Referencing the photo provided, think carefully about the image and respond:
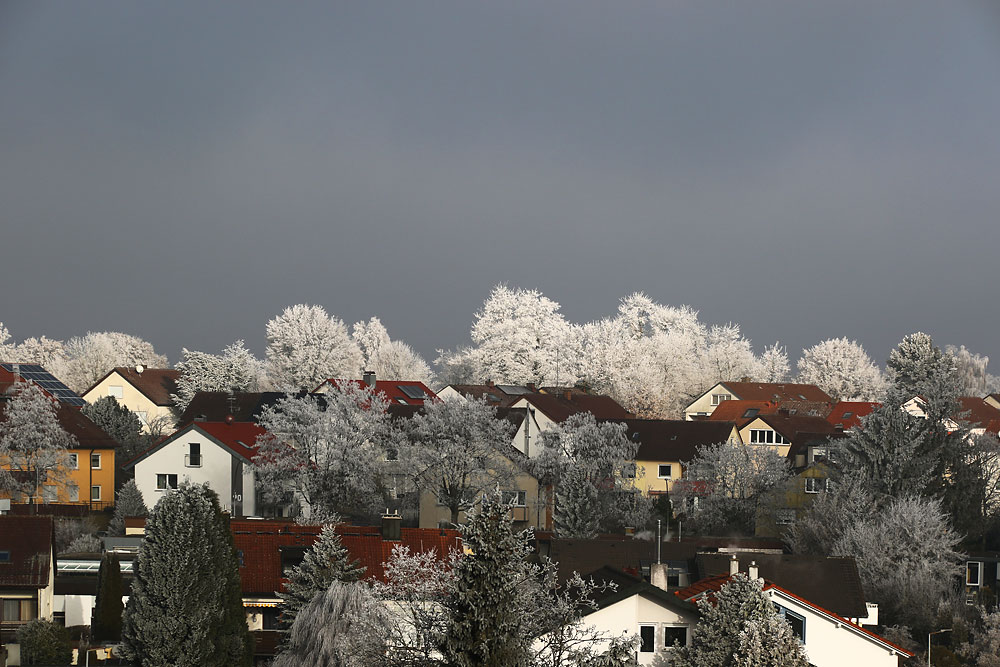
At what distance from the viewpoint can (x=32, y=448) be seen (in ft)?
184

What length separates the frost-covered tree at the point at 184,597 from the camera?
2975cm

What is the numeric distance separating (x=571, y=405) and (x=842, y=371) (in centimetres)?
5056

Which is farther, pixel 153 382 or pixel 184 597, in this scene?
pixel 153 382

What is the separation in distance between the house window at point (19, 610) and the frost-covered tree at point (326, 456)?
49.8 feet

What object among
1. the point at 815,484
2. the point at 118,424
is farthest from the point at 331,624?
the point at 118,424

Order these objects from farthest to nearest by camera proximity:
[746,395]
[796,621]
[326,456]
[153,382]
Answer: [746,395] < [153,382] < [326,456] < [796,621]

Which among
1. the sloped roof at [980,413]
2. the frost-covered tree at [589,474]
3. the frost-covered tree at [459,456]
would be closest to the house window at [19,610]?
the frost-covered tree at [459,456]

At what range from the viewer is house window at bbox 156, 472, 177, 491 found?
54.1 metres

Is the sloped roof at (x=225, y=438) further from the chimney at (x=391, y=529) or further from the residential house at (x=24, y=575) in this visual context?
the chimney at (x=391, y=529)

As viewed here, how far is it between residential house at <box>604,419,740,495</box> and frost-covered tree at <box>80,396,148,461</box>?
27248 mm

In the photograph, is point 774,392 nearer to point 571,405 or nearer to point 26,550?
point 571,405

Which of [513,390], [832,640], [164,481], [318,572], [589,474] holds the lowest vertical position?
[832,640]

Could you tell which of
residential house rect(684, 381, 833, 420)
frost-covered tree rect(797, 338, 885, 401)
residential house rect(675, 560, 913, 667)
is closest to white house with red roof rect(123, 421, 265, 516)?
residential house rect(675, 560, 913, 667)

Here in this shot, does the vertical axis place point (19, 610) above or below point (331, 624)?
below
